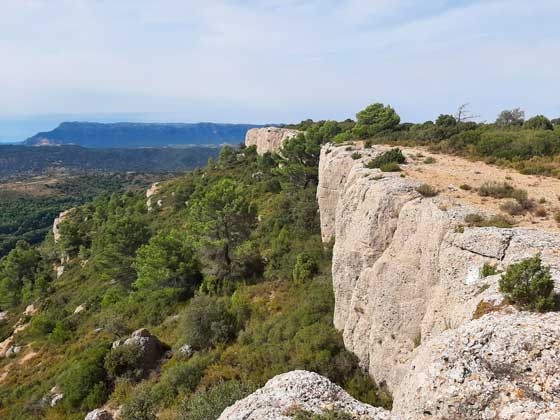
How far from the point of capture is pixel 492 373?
652 cm

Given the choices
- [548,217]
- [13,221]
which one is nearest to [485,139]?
[548,217]

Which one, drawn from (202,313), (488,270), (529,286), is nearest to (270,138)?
(202,313)

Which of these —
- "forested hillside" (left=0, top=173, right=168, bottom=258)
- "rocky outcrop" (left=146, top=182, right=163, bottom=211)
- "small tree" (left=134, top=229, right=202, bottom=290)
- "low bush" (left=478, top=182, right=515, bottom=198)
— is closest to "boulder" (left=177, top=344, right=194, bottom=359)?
"small tree" (left=134, top=229, right=202, bottom=290)

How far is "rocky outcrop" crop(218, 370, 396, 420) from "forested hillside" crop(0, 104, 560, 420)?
4.72 metres

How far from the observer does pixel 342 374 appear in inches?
584

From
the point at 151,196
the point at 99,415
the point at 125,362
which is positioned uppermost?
the point at 151,196

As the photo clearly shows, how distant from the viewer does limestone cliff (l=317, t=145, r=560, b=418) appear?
6.93m

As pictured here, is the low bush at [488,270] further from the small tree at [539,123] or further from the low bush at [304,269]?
the small tree at [539,123]

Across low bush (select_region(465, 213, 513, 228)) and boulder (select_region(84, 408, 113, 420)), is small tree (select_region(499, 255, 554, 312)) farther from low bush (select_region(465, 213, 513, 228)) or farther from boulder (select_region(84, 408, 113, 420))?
boulder (select_region(84, 408, 113, 420))

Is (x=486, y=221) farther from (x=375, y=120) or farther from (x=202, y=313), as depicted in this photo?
(x=375, y=120)

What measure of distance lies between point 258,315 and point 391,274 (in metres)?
12.5

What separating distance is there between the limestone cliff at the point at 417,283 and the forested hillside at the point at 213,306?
2.12 m

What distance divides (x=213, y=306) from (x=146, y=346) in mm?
4825

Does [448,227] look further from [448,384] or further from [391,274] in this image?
[448,384]
